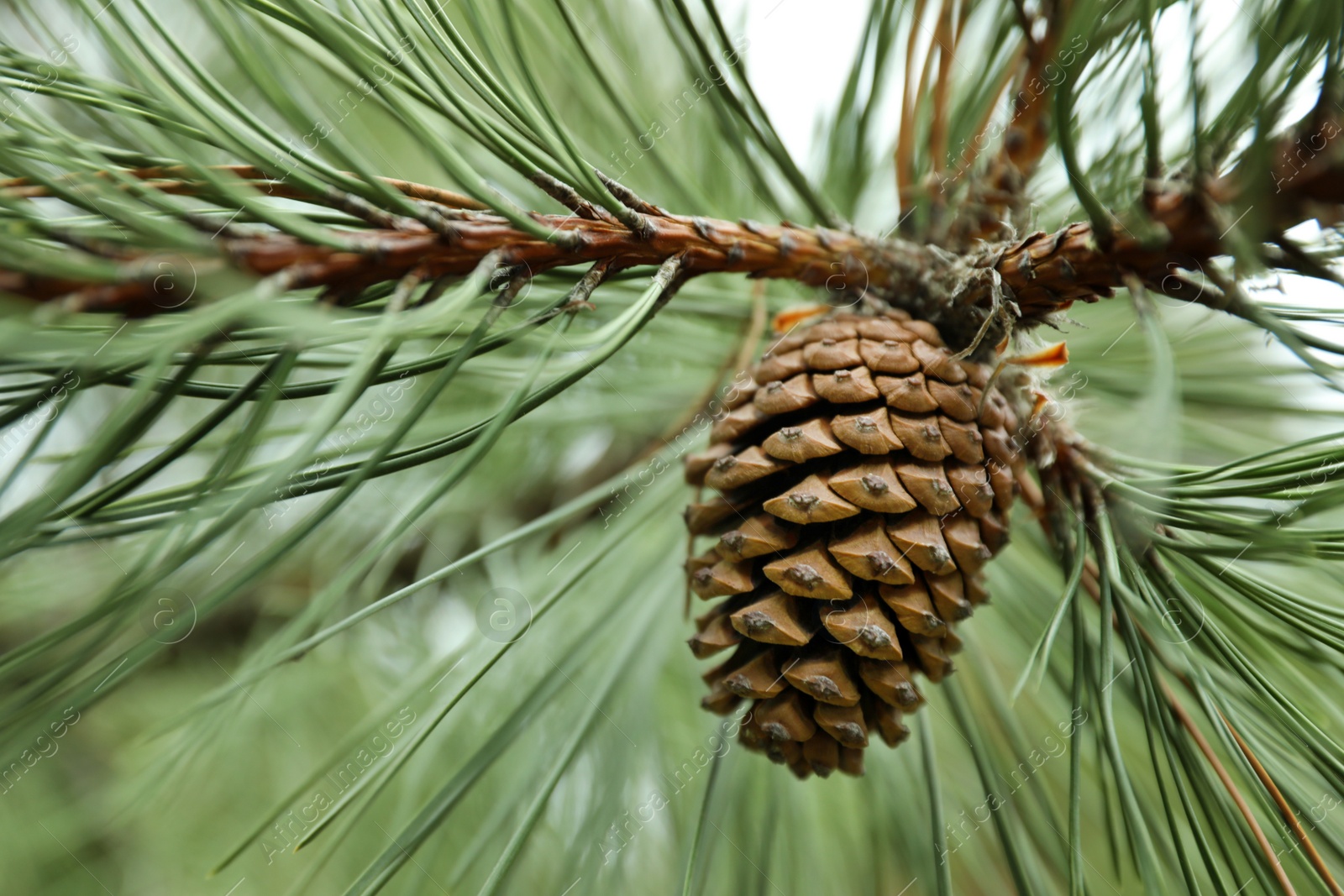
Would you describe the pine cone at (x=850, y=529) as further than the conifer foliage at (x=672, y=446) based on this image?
Yes

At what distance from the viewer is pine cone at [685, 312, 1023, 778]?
38 centimetres

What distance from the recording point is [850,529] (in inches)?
15.7

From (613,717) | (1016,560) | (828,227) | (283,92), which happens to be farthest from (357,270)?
(1016,560)

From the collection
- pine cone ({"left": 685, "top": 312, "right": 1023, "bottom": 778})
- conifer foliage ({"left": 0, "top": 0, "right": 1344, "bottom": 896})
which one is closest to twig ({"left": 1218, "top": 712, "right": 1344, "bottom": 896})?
conifer foliage ({"left": 0, "top": 0, "right": 1344, "bottom": 896})

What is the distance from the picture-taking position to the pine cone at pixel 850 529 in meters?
0.38

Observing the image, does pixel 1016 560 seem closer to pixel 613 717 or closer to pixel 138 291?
pixel 613 717

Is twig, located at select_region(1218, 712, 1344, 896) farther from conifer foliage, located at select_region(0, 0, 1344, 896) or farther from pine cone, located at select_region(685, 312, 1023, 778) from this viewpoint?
pine cone, located at select_region(685, 312, 1023, 778)

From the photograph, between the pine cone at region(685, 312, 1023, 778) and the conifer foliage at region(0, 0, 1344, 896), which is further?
the pine cone at region(685, 312, 1023, 778)

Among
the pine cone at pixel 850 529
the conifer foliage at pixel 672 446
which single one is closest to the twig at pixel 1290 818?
the conifer foliage at pixel 672 446

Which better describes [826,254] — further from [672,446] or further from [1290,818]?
[1290,818]

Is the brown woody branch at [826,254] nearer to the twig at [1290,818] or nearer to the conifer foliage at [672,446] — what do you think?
the conifer foliage at [672,446]

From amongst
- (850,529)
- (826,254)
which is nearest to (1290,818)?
(850,529)

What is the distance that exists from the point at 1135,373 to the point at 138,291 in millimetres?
607

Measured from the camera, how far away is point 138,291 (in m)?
0.26
